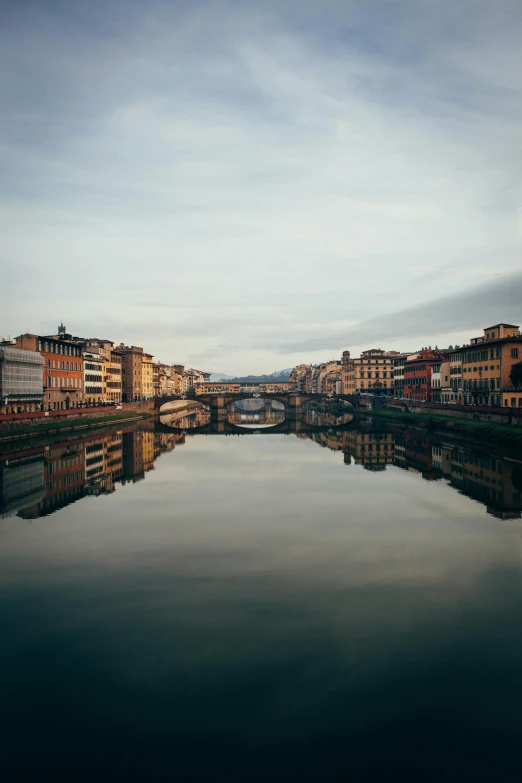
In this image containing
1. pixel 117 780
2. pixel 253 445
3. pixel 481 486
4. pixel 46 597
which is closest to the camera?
pixel 117 780

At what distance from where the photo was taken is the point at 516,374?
236 ft

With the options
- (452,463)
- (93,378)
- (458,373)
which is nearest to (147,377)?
(93,378)

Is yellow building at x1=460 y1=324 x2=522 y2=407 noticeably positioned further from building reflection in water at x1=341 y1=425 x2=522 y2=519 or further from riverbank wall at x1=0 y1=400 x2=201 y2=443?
riverbank wall at x1=0 y1=400 x2=201 y2=443

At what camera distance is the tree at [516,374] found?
7125 centimetres

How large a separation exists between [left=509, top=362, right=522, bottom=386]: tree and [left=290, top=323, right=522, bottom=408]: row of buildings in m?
0.28

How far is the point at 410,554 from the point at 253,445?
46.8 metres

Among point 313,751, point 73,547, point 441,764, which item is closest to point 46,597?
point 73,547

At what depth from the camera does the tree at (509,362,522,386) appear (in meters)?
71.2

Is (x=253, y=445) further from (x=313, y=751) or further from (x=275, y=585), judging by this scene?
(x=313, y=751)

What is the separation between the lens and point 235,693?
42.1 feet

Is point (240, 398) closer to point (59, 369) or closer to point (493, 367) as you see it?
point (59, 369)

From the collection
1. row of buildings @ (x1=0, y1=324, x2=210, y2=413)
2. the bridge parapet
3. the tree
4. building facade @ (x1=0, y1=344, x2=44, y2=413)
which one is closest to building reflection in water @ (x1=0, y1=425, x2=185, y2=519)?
building facade @ (x1=0, y1=344, x2=44, y2=413)

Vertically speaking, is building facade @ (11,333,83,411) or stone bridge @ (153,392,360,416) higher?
building facade @ (11,333,83,411)

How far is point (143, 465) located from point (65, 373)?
170 ft
